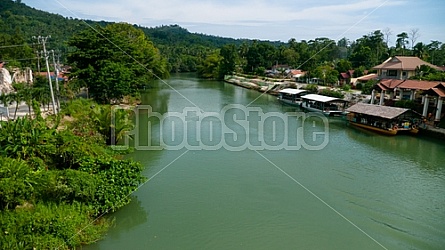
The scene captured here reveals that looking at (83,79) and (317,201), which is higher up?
(83,79)

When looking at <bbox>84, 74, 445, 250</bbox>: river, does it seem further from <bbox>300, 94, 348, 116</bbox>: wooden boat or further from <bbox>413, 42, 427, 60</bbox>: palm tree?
<bbox>413, 42, 427, 60</bbox>: palm tree

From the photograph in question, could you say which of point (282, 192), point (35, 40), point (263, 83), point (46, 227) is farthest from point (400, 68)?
point (35, 40)

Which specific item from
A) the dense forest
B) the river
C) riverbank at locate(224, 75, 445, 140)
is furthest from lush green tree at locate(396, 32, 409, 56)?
the river

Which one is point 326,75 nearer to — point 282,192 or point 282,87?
point 282,87

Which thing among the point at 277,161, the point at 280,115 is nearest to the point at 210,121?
the point at 280,115

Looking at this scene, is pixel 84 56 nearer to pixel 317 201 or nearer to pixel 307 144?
pixel 307 144

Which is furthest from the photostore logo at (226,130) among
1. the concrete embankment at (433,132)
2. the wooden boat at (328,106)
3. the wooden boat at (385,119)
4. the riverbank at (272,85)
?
the riverbank at (272,85)
